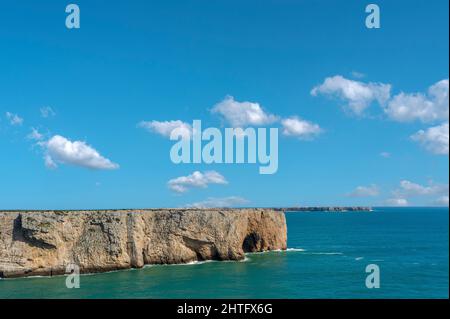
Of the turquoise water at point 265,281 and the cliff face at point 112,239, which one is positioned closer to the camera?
the turquoise water at point 265,281

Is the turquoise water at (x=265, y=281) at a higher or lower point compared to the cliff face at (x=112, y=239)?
lower

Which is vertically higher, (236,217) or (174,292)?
(236,217)

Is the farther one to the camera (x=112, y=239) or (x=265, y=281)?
(x=112, y=239)

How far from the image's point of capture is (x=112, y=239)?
51.8 meters

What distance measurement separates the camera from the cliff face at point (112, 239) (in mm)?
48875

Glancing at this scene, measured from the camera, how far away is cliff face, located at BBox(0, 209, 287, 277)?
48.9m

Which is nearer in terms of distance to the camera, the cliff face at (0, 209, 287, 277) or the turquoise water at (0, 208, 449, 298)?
the turquoise water at (0, 208, 449, 298)

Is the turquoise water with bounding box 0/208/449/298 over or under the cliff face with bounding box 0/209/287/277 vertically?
under

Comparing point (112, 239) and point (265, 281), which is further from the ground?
point (112, 239)
